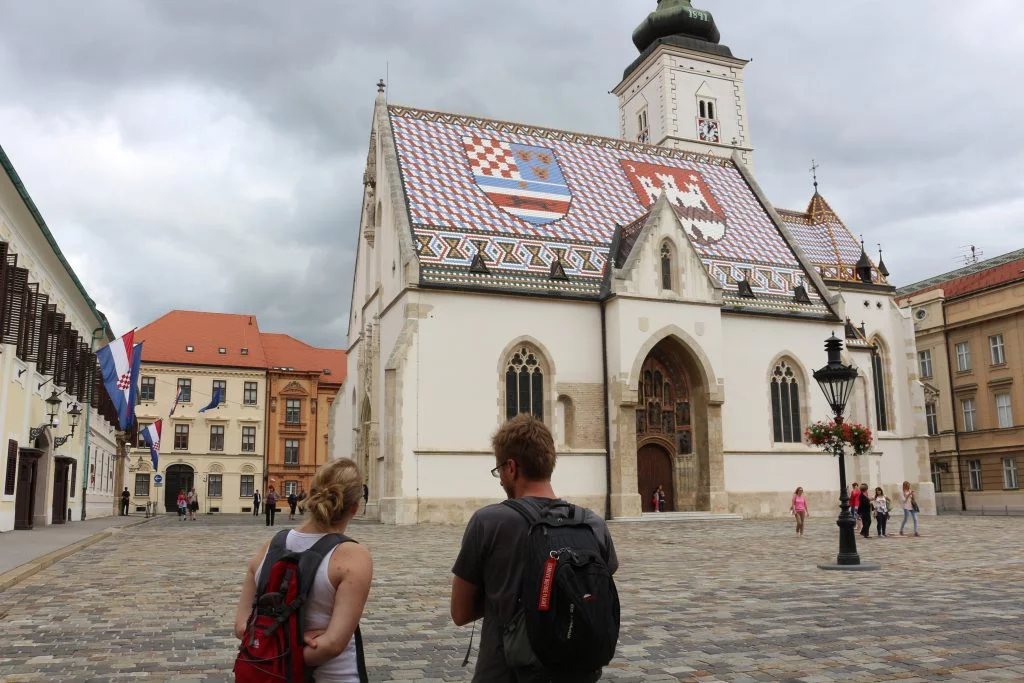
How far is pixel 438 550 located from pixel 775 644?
1063 centimetres

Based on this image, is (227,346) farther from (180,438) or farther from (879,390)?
(879,390)

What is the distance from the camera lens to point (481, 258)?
29922 millimetres

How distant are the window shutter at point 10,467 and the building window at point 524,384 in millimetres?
14518

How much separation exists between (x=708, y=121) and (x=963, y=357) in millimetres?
20784

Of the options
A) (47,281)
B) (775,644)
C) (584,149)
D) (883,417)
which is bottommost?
(775,644)

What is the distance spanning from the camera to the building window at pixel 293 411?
194ft

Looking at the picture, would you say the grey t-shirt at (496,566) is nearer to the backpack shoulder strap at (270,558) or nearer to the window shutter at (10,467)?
the backpack shoulder strap at (270,558)

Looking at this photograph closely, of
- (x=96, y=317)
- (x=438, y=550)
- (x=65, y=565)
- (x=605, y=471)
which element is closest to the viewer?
(x=65, y=565)

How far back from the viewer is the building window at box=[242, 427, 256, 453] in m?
57.5

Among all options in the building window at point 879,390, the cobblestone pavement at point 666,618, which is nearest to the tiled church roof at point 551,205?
the building window at point 879,390

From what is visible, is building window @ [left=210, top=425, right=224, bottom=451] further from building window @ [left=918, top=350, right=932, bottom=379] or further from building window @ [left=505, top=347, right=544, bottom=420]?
building window @ [left=918, top=350, right=932, bottom=379]

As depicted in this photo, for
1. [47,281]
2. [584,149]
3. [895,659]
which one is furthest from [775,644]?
[584,149]

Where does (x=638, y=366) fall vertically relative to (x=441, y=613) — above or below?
above

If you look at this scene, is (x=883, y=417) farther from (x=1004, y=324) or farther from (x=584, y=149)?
(x=584, y=149)
